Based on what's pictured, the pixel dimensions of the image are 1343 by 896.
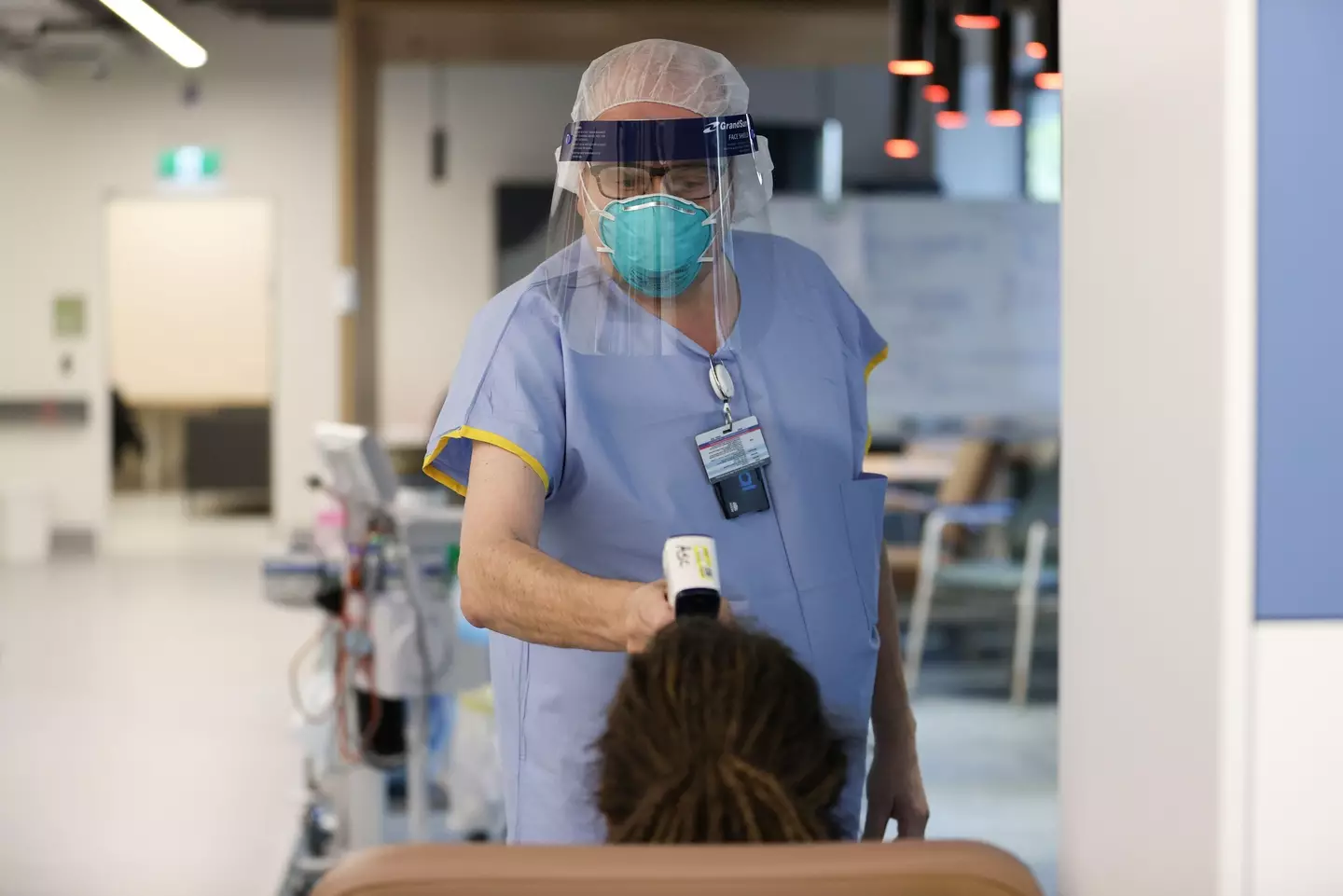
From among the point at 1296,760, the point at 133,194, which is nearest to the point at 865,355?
the point at 1296,760

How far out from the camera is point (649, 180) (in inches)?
56.0

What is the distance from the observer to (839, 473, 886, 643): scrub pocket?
5.20 feet

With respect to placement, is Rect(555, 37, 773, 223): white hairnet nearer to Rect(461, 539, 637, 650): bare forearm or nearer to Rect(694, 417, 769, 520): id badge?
Rect(694, 417, 769, 520): id badge

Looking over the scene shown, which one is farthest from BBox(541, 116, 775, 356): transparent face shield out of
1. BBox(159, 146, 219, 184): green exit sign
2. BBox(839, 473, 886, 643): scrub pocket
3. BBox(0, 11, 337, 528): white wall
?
BBox(159, 146, 219, 184): green exit sign

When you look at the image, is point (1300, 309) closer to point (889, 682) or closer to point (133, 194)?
point (889, 682)

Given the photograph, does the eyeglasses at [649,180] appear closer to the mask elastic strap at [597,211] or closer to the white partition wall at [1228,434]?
the mask elastic strap at [597,211]

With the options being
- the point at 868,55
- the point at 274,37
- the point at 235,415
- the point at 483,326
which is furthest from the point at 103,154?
the point at 483,326

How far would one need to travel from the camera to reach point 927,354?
794 cm

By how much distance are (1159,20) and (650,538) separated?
2.42 ft

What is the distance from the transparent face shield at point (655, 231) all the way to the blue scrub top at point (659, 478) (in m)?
0.02

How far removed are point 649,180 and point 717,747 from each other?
680 mm

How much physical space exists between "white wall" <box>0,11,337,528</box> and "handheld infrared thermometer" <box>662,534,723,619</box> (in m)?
8.96

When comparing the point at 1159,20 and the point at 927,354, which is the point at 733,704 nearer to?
the point at 1159,20

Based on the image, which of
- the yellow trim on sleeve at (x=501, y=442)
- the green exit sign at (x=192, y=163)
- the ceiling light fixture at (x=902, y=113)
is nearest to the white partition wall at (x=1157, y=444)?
the yellow trim on sleeve at (x=501, y=442)
